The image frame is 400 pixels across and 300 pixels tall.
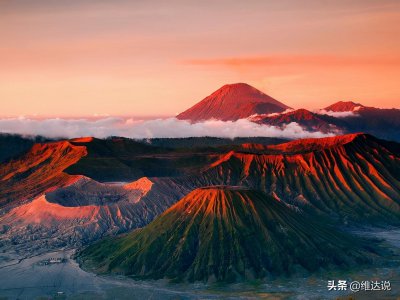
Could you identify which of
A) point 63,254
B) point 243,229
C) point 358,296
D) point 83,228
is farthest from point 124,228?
point 358,296

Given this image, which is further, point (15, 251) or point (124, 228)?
point (124, 228)

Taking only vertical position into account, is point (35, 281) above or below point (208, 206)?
below

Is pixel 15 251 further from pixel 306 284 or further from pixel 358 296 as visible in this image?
pixel 358 296

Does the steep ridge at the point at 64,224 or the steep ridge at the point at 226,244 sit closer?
the steep ridge at the point at 226,244

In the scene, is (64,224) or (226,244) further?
(64,224)

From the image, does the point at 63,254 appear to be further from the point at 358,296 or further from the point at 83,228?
the point at 358,296

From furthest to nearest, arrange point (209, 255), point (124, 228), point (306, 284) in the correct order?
point (124, 228) → point (209, 255) → point (306, 284)

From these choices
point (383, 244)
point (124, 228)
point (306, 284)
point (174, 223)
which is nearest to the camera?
point (306, 284)
